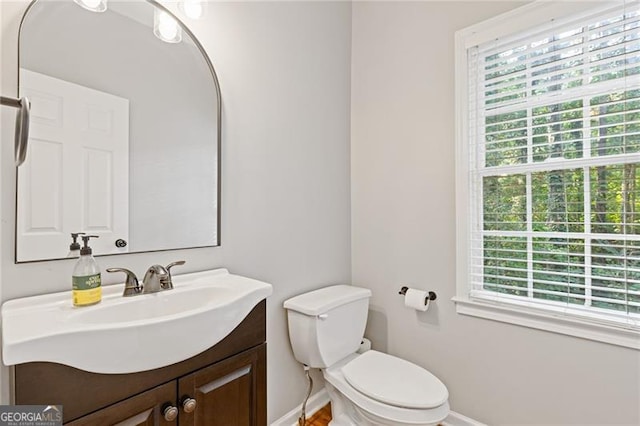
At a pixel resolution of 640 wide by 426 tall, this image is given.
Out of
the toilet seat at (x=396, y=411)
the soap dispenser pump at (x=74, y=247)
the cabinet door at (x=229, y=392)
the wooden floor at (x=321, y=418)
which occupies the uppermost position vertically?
the soap dispenser pump at (x=74, y=247)

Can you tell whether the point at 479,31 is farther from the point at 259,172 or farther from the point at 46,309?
the point at 46,309

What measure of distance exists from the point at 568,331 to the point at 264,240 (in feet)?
4.69

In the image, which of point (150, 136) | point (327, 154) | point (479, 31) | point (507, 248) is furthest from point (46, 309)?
point (479, 31)

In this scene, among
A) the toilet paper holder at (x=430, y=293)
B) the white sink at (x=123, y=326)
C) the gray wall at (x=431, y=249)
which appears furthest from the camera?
the toilet paper holder at (x=430, y=293)

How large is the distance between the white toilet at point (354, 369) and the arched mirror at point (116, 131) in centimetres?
63

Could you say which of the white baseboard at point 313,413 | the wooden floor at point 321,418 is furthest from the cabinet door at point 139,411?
the wooden floor at point 321,418

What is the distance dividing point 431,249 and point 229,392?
1256 millimetres

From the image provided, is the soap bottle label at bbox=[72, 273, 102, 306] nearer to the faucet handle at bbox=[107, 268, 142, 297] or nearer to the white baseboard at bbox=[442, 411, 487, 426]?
the faucet handle at bbox=[107, 268, 142, 297]

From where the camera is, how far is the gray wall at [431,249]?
4.67 ft

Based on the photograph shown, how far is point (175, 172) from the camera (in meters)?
1.32

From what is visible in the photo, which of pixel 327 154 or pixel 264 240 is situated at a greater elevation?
pixel 327 154

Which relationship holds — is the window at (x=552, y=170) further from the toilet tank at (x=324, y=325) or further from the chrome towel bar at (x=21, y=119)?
the chrome towel bar at (x=21, y=119)

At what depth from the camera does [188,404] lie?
0.93m

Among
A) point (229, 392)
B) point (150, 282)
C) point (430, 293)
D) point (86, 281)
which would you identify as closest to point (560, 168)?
point (430, 293)
